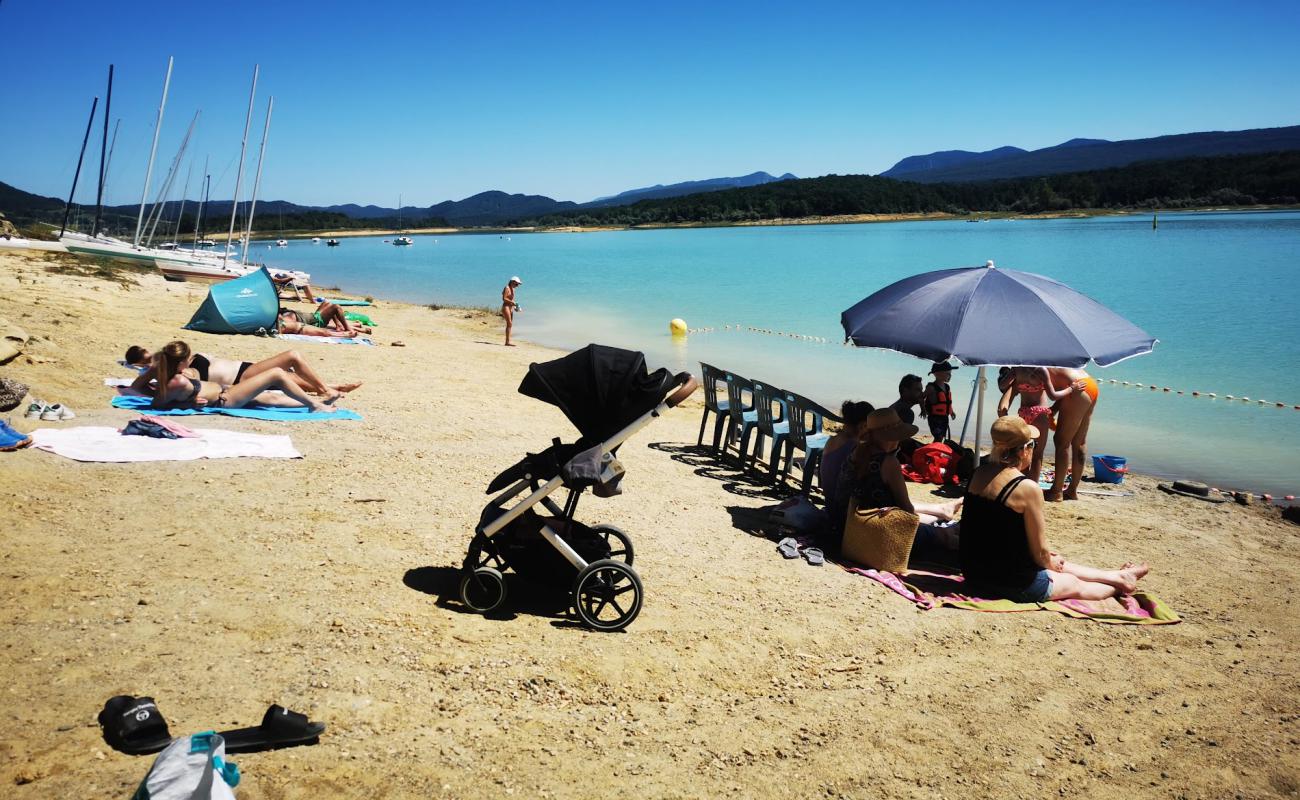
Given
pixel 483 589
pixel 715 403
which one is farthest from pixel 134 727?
pixel 715 403

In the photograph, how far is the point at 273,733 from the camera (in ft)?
10.4

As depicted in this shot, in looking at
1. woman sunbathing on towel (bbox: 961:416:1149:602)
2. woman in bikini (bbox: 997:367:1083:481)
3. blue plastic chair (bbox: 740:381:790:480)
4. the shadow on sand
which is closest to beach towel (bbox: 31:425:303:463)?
the shadow on sand

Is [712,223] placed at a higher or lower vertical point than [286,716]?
higher

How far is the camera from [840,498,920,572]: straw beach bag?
19.0 ft

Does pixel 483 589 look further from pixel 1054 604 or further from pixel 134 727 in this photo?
pixel 1054 604

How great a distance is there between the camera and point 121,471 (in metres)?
6.08

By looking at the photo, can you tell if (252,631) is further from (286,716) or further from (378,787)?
A: (378,787)

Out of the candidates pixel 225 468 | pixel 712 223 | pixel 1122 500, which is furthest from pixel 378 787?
pixel 712 223

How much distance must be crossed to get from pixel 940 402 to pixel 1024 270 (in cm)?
3081

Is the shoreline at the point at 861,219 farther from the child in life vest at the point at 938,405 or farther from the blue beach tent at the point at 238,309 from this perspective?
the blue beach tent at the point at 238,309

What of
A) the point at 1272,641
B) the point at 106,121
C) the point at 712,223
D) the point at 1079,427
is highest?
the point at 712,223

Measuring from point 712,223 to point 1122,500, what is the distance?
133 metres

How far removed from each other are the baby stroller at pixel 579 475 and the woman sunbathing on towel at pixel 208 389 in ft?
16.7

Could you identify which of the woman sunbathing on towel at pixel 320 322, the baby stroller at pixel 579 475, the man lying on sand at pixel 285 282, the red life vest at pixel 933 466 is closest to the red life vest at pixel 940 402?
the red life vest at pixel 933 466
